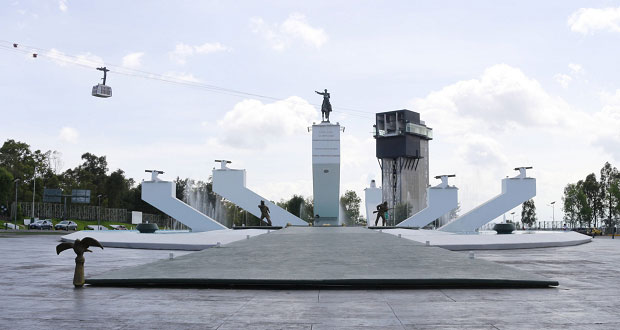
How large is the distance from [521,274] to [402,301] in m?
2.67

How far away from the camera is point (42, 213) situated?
69125mm

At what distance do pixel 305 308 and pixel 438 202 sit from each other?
2758 centimetres

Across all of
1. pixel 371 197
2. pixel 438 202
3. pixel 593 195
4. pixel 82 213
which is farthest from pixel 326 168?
pixel 593 195

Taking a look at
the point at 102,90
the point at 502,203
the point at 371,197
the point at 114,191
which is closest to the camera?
the point at 102,90

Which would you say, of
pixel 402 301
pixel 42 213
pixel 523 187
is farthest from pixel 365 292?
pixel 42 213

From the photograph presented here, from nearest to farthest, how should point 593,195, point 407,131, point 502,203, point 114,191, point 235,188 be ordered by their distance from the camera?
point 502,203
point 235,188
point 593,195
point 114,191
point 407,131

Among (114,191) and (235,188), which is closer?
(235,188)

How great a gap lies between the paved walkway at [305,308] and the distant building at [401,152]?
94889mm

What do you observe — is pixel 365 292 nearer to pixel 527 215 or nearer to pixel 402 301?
pixel 402 301

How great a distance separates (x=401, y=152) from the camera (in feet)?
340

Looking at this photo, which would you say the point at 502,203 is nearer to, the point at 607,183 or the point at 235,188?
the point at 235,188

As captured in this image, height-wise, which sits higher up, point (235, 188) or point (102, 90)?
point (102, 90)

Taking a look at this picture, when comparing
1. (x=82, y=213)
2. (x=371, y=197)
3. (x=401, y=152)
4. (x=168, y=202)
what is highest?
(x=401, y=152)

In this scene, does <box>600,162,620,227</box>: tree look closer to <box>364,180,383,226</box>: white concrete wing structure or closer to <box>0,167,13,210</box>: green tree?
<box>364,180,383,226</box>: white concrete wing structure
